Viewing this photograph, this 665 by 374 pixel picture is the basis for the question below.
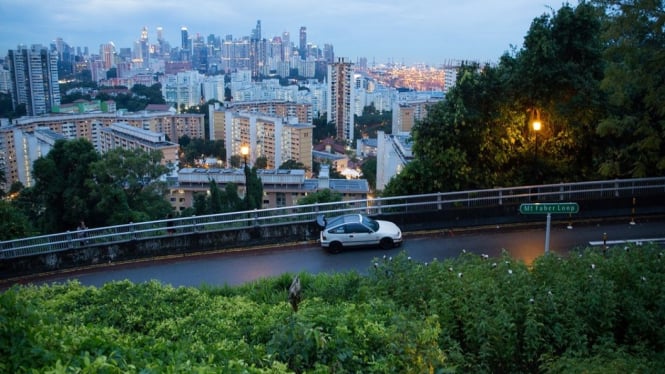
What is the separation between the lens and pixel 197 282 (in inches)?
472

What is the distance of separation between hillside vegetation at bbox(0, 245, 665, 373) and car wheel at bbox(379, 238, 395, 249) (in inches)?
146

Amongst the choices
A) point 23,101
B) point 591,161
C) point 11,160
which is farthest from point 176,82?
point 591,161

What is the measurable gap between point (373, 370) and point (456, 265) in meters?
5.08

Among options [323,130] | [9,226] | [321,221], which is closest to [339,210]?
[321,221]

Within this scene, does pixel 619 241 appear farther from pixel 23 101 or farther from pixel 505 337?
pixel 23 101

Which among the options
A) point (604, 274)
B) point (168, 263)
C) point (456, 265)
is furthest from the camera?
point (168, 263)

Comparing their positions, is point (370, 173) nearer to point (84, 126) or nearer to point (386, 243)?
point (84, 126)

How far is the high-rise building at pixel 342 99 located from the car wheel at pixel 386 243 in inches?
4499

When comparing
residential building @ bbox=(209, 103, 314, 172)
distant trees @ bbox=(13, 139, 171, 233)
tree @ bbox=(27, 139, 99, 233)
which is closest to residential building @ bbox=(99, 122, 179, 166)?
residential building @ bbox=(209, 103, 314, 172)

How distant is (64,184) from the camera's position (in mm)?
26094

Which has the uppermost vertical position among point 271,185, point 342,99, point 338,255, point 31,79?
point 31,79

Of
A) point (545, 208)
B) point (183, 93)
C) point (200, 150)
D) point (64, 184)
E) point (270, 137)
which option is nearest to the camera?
point (545, 208)

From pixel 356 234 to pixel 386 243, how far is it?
0.82 m

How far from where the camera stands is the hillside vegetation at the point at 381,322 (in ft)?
14.8
